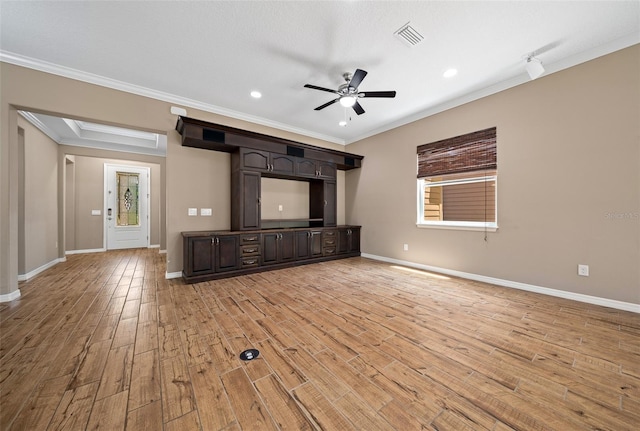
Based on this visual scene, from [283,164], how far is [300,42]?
224 cm

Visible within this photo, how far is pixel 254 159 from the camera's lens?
4238 mm

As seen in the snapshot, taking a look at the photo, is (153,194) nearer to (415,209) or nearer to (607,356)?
(415,209)

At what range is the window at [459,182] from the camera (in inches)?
142

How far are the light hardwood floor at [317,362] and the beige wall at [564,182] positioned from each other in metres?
0.52

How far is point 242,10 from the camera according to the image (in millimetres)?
2219

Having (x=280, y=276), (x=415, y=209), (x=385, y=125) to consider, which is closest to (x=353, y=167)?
(x=385, y=125)

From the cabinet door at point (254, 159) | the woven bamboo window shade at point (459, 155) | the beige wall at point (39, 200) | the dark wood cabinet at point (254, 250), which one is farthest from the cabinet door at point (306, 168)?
the beige wall at point (39, 200)

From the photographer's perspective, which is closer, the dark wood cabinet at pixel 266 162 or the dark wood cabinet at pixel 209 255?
the dark wood cabinet at pixel 209 255

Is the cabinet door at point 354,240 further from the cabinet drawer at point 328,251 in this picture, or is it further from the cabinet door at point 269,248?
the cabinet door at point 269,248

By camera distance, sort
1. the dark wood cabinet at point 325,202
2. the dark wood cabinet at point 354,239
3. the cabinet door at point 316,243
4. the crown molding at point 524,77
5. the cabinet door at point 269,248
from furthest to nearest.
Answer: the dark wood cabinet at point 354,239, the dark wood cabinet at point 325,202, the cabinet door at point 316,243, the cabinet door at point 269,248, the crown molding at point 524,77

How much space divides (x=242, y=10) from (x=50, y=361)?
10.8 ft

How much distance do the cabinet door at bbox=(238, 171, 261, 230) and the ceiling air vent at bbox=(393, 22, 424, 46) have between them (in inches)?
116

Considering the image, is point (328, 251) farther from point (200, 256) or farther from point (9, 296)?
point (9, 296)

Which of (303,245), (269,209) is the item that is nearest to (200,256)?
(269,209)
